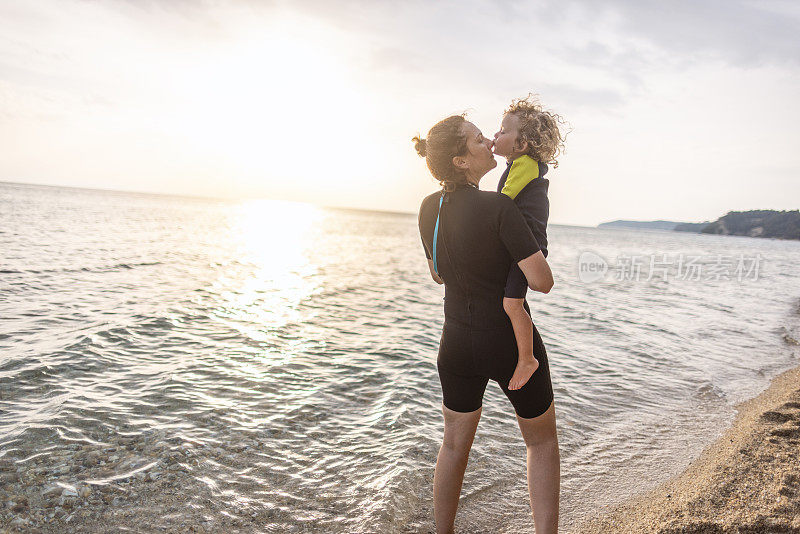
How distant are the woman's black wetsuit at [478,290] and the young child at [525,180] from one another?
0.09 metres

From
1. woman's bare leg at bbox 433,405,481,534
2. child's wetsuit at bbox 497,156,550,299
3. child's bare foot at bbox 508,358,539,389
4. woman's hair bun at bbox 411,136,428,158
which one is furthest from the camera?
woman's bare leg at bbox 433,405,481,534

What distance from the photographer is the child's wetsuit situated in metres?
2.44

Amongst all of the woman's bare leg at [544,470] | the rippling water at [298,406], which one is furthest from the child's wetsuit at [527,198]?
the rippling water at [298,406]

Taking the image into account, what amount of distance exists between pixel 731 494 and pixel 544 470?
Answer: 7.14ft

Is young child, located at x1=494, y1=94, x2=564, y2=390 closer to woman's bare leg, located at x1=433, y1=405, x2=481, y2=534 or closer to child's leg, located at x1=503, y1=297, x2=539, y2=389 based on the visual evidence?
child's leg, located at x1=503, y1=297, x2=539, y2=389

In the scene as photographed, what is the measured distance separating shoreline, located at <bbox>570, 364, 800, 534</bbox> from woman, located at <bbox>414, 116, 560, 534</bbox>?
1.40 metres

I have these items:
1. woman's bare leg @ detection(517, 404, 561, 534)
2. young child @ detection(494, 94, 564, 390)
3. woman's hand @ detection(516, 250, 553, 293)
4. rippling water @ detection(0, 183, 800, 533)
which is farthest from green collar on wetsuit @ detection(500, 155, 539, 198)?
rippling water @ detection(0, 183, 800, 533)

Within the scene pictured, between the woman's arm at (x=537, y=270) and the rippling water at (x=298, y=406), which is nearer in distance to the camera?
the woman's arm at (x=537, y=270)

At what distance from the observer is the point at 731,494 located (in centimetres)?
371

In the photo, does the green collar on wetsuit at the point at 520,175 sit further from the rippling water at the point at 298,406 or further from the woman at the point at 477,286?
the rippling water at the point at 298,406

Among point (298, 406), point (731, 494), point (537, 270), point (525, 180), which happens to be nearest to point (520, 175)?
point (525, 180)

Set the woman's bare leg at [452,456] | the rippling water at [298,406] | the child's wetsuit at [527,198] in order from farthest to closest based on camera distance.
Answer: the rippling water at [298,406] < the woman's bare leg at [452,456] < the child's wetsuit at [527,198]

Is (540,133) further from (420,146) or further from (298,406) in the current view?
(298,406)

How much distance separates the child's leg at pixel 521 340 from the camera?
8.09ft
